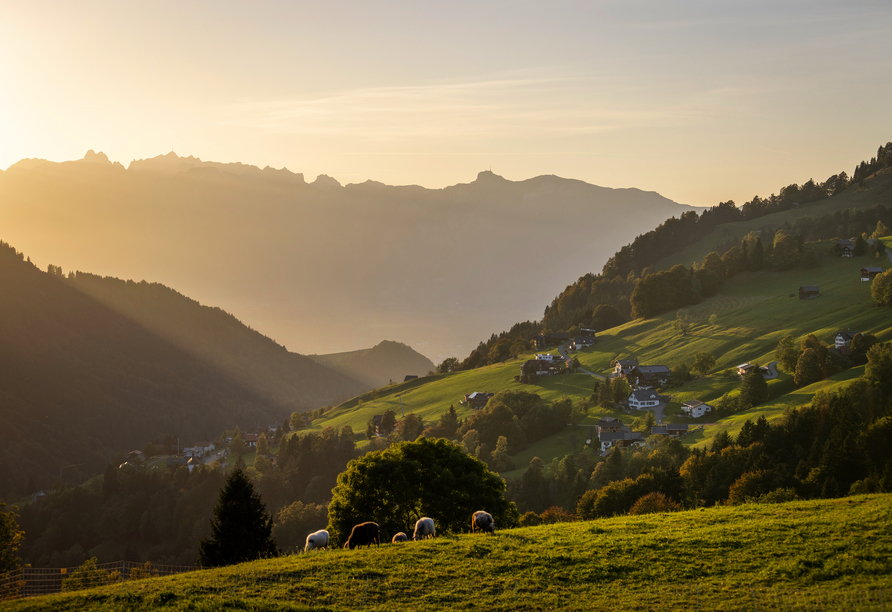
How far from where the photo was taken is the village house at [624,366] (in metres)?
100

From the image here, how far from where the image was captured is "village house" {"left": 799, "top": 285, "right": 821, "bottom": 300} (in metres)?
110

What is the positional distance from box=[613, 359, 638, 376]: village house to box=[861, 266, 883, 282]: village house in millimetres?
45709

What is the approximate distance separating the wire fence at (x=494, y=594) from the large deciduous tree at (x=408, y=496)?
50.8 ft

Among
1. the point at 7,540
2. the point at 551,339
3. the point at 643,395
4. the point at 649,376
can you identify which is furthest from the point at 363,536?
the point at 551,339

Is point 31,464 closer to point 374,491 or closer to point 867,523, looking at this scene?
point 374,491

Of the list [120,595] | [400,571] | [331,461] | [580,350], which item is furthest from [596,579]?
[580,350]

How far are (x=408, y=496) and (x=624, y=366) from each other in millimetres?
77398

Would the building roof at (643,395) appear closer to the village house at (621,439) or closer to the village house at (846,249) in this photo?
the village house at (621,439)

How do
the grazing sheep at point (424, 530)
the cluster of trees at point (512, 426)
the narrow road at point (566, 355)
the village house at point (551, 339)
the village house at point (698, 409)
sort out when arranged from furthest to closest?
the village house at point (551, 339) → the narrow road at point (566, 355) → the cluster of trees at point (512, 426) → the village house at point (698, 409) → the grazing sheep at point (424, 530)

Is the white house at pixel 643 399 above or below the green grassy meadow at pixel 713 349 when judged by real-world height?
below

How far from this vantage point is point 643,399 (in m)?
89.9

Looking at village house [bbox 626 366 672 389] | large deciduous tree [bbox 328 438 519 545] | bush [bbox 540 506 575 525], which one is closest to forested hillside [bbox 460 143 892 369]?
village house [bbox 626 366 672 389]

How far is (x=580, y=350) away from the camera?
421 ft

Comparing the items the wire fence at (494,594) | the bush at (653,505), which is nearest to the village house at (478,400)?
the bush at (653,505)
